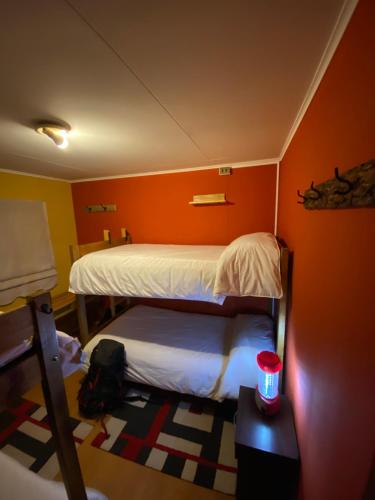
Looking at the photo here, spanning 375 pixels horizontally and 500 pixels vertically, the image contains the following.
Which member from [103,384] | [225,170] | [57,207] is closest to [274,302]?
[225,170]

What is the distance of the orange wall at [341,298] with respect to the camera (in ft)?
1.43

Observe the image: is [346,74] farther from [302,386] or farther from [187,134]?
[302,386]

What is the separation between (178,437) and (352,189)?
1.84 metres

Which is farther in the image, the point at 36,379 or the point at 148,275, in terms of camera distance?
the point at 148,275

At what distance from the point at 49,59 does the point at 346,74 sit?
96 centimetres

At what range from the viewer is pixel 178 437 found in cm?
142

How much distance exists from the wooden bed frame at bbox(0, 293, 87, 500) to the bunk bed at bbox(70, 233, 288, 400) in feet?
3.04

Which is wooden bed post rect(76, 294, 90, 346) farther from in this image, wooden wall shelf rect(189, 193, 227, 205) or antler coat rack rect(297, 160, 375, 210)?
antler coat rack rect(297, 160, 375, 210)

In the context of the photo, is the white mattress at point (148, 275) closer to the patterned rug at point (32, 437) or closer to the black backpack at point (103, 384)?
the black backpack at point (103, 384)

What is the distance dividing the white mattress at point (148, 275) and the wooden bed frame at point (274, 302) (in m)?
0.16

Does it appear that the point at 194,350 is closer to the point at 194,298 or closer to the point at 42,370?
the point at 194,298

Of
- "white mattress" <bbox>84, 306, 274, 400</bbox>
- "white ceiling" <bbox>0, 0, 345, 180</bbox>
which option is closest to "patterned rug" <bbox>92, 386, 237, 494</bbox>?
"white mattress" <bbox>84, 306, 274, 400</bbox>

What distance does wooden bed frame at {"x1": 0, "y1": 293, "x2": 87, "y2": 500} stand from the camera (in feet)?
1.78

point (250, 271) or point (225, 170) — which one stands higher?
point (225, 170)
